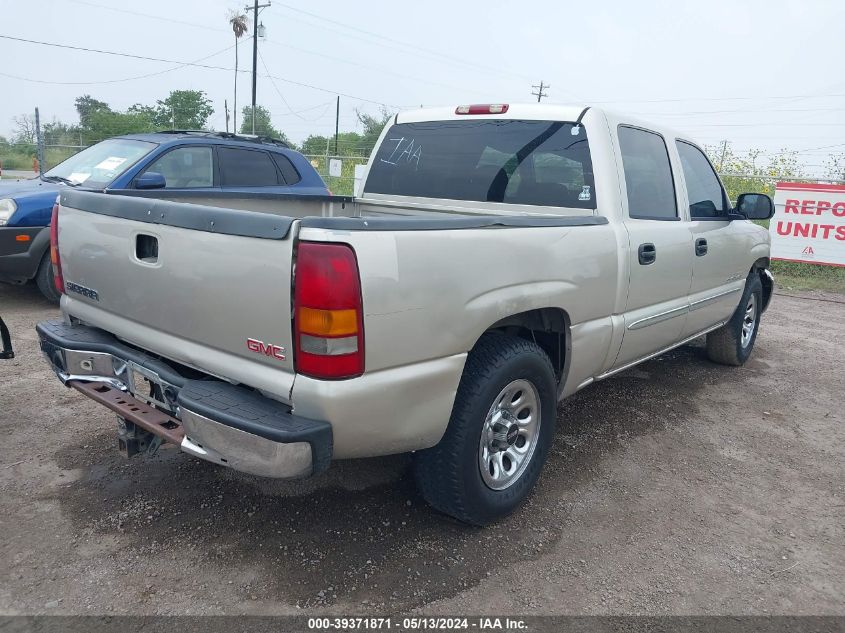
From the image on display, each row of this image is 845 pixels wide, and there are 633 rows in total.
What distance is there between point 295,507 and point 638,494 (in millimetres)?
1758

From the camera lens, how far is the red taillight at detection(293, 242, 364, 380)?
6.87ft

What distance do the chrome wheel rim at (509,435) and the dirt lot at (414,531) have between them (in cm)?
25

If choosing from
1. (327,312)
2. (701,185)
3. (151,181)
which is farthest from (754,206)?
(151,181)

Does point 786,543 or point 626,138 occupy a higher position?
point 626,138

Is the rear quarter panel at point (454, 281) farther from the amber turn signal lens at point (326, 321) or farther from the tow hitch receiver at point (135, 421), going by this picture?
the tow hitch receiver at point (135, 421)

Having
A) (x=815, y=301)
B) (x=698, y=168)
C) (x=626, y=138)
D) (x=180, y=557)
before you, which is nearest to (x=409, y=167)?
(x=626, y=138)

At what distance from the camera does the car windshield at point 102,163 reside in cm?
624

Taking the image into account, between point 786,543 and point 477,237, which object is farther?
point 786,543

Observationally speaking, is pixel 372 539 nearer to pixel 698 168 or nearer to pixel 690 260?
pixel 690 260

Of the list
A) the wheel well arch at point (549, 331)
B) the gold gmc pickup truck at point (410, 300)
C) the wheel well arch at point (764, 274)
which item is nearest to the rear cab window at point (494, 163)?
the gold gmc pickup truck at point (410, 300)

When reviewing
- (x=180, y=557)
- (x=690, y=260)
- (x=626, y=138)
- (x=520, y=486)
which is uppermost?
(x=626, y=138)

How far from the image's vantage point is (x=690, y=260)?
4.14m

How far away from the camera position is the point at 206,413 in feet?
7.34

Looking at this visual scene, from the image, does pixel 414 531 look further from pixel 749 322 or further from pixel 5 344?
pixel 749 322
